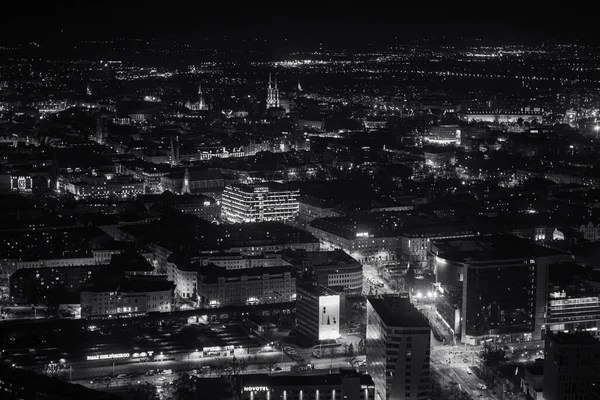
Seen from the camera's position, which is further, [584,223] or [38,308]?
[584,223]

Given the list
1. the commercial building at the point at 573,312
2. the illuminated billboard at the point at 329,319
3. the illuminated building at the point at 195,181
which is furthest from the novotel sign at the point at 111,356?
the illuminated building at the point at 195,181

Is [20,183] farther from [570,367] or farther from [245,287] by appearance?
[570,367]

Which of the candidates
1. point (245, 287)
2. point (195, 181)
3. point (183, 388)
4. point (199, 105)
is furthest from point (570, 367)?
point (199, 105)

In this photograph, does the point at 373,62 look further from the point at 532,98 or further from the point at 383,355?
the point at 383,355

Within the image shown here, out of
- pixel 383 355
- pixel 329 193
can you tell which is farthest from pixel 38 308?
pixel 329 193

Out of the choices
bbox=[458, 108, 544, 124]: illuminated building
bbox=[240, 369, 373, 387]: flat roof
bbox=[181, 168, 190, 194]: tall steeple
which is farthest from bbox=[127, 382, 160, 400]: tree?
bbox=[458, 108, 544, 124]: illuminated building

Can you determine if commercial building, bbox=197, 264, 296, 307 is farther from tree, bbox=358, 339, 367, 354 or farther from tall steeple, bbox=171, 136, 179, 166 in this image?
tall steeple, bbox=171, 136, 179, 166

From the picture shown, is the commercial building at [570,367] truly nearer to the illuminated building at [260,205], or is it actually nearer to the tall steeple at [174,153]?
the illuminated building at [260,205]
